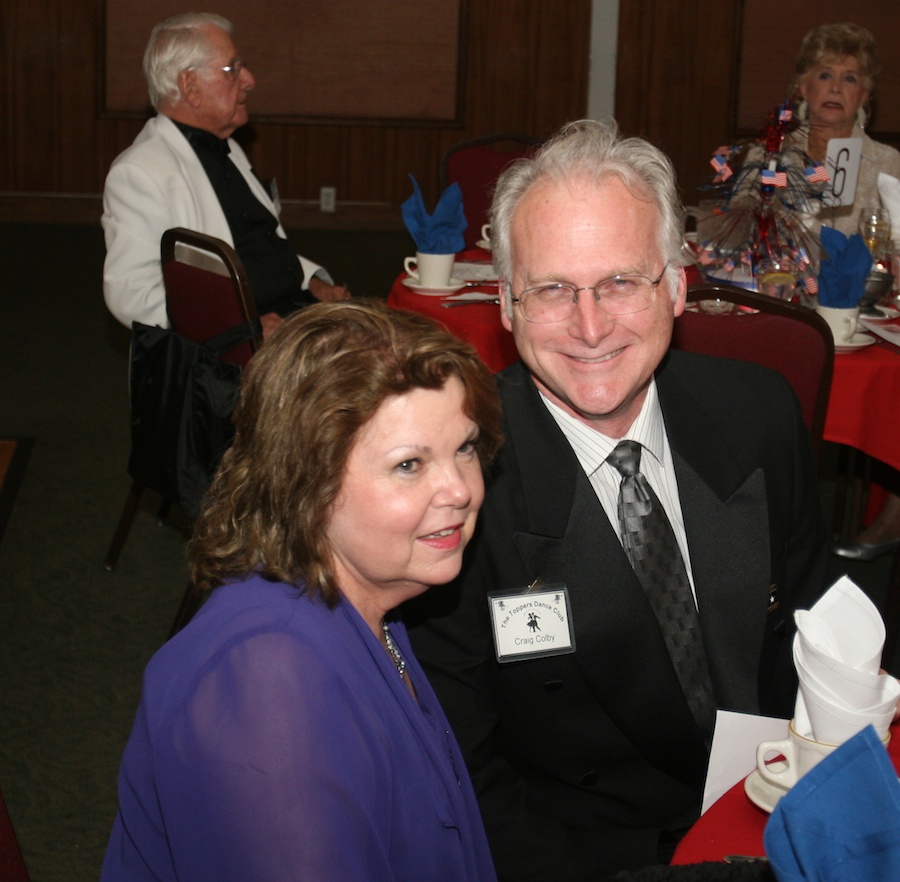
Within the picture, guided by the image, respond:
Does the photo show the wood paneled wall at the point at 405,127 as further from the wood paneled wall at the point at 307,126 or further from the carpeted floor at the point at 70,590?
the carpeted floor at the point at 70,590

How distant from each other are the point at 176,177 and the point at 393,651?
2.55 metres

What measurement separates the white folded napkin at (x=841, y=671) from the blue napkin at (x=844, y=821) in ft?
1.42

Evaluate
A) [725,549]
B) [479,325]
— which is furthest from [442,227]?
[725,549]

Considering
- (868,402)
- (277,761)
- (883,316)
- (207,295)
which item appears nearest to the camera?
(277,761)

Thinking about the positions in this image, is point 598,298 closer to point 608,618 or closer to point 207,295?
point 608,618

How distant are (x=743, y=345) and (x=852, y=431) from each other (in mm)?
532

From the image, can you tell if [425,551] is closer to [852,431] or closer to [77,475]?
[852,431]

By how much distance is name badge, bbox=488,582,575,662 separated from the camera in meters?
1.58

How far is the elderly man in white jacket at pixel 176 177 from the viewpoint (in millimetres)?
3479

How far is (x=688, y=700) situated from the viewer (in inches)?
66.6

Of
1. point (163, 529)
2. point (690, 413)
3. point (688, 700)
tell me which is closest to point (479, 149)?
point (163, 529)

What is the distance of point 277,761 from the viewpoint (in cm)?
109

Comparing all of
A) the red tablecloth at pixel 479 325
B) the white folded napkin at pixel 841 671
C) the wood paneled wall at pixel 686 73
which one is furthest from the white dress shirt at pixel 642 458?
the wood paneled wall at pixel 686 73

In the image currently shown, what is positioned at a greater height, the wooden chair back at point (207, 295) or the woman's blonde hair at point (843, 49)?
the woman's blonde hair at point (843, 49)
